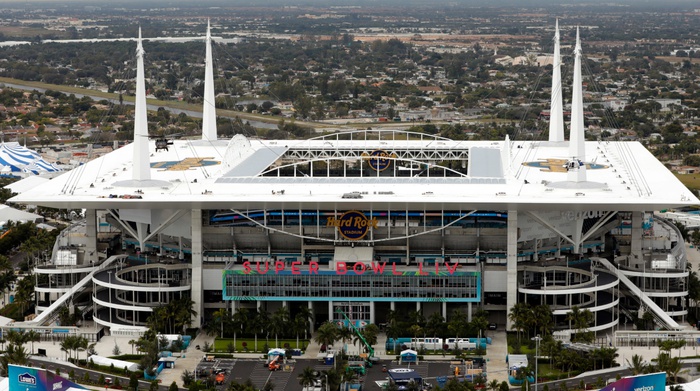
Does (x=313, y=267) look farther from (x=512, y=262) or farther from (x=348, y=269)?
(x=512, y=262)

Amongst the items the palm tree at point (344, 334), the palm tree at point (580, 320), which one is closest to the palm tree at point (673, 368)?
the palm tree at point (580, 320)

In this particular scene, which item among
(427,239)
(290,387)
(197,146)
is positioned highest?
(197,146)

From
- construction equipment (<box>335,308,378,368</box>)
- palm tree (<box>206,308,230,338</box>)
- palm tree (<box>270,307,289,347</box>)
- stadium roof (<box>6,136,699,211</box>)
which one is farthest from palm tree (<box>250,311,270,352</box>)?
stadium roof (<box>6,136,699,211</box>)

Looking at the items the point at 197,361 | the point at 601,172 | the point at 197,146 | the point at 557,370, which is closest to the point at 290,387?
the point at 197,361

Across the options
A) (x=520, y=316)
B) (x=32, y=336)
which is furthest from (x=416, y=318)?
(x=32, y=336)

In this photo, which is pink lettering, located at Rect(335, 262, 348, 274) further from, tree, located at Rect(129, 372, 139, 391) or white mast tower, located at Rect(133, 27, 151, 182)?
tree, located at Rect(129, 372, 139, 391)

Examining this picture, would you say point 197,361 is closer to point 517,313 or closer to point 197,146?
point 517,313
